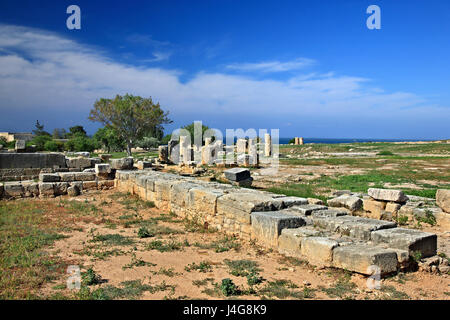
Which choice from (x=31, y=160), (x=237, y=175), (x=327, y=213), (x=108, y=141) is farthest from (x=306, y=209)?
(x=108, y=141)

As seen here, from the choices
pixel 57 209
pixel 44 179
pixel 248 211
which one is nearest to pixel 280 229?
pixel 248 211

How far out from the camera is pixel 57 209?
975 centimetres

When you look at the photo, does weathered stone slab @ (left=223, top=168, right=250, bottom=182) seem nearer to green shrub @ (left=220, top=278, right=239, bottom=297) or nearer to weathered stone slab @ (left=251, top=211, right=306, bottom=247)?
weathered stone slab @ (left=251, top=211, right=306, bottom=247)

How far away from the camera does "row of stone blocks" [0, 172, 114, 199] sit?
11211 mm

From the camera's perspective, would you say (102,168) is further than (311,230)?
Yes

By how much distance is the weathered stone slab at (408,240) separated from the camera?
4.96m

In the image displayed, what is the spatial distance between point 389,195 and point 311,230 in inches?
159

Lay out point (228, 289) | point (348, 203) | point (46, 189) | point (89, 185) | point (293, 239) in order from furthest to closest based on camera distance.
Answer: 1. point (89, 185)
2. point (46, 189)
3. point (348, 203)
4. point (293, 239)
5. point (228, 289)

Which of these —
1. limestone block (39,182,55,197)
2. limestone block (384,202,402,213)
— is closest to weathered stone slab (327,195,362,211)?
limestone block (384,202,402,213)

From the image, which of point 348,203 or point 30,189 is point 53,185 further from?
point 348,203

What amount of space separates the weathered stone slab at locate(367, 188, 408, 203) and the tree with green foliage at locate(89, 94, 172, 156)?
25804mm

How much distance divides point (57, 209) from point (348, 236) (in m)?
8.32

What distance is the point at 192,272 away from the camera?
506 cm
